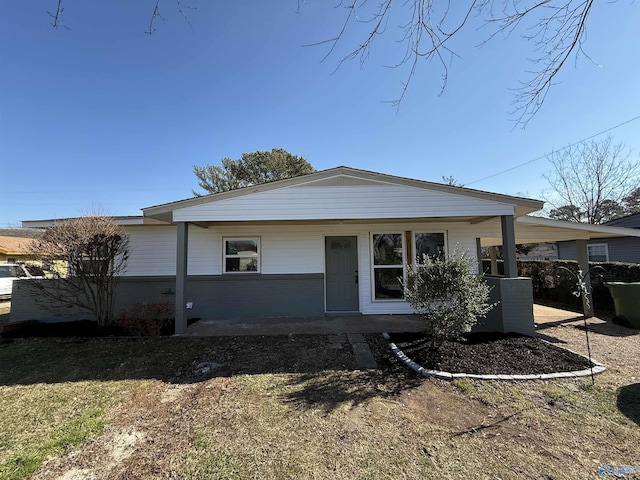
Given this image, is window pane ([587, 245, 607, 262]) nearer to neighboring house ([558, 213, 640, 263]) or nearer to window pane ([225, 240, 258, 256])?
neighboring house ([558, 213, 640, 263])

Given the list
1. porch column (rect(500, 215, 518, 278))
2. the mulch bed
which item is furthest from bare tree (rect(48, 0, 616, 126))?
porch column (rect(500, 215, 518, 278))

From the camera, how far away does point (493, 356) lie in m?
4.74

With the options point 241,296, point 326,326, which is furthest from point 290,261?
point 326,326

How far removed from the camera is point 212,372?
4531 millimetres

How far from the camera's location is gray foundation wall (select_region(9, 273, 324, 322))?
8203mm

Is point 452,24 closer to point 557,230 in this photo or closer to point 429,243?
point 429,243

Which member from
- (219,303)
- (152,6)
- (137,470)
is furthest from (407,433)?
(219,303)

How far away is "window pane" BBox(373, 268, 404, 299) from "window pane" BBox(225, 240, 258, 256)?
3503mm

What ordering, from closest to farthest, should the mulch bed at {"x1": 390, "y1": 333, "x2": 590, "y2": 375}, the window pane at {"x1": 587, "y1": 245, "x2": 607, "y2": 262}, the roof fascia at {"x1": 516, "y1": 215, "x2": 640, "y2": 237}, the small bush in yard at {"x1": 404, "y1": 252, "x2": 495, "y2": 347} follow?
the mulch bed at {"x1": 390, "y1": 333, "x2": 590, "y2": 375}, the small bush in yard at {"x1": 404, "y1": 252, "x2": 495, "y2": 347}, the roof fascia at {"x1": 516, "y1": 215, "x2": 640, "y2": 237}, the window pane at {"x1": 587, "y1": 245, "x2": 607, "y2": 262}

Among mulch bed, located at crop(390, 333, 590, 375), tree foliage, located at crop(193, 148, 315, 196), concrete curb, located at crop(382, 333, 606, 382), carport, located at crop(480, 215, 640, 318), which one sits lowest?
concrete curb, located at crop(382, 333, 606, 382)

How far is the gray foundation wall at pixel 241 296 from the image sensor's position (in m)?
8.20

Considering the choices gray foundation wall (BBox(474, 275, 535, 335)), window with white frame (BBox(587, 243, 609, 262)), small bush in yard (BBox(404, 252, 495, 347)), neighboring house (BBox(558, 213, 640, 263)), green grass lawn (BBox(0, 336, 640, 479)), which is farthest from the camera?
window with white frame (BBox(587, 243, 609, 262))

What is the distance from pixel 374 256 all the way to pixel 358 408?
5366 mm

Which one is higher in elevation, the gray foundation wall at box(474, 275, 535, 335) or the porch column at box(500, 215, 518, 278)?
the porch column at box(500, 215, 518, 278)
